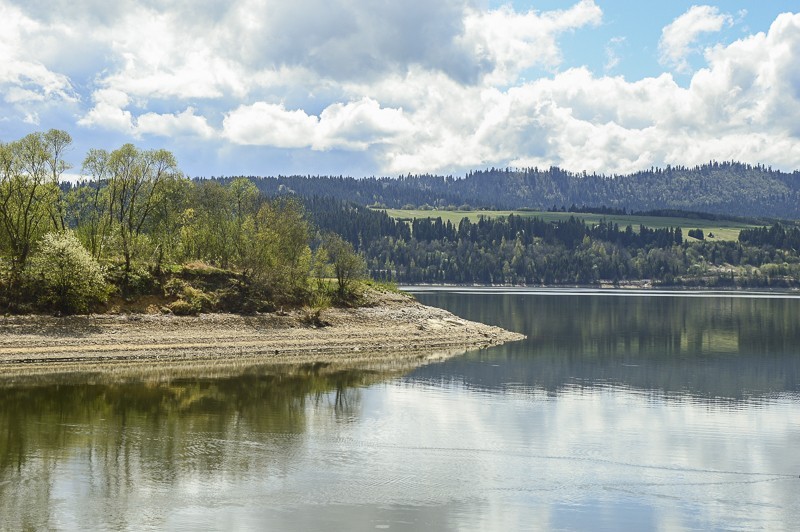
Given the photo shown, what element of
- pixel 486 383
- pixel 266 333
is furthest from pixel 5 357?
pixel 486 383

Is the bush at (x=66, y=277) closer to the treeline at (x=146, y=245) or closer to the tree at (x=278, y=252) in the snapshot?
the treeline at (x=146, y=245)

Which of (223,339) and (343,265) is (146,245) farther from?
(343,265)

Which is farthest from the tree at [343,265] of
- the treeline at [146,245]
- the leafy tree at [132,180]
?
the leafy tree at [132,180]

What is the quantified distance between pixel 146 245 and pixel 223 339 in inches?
746

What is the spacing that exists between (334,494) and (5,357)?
155 feet

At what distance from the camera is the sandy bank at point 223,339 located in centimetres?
7100

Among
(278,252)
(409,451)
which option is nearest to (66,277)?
(278,252)

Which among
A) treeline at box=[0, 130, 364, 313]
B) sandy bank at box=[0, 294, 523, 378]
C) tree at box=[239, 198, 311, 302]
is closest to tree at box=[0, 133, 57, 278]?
treeline at box=[0, 130, 364, 313]

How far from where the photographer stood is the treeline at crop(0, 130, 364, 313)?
264 feet

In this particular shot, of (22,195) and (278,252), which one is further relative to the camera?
(278,252)

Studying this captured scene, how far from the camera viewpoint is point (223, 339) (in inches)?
3270

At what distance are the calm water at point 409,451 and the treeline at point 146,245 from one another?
853 inches

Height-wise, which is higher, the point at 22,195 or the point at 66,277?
the point at 22,195

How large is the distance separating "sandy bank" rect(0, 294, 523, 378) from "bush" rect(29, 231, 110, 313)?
2178 millimetres
